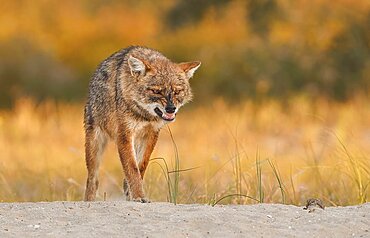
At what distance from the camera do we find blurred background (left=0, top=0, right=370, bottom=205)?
52.2ft

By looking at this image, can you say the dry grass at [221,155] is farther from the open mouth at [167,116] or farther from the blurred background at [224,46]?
the blurred background at [224,46]

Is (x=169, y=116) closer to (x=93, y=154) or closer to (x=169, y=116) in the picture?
(x=169, y=116)

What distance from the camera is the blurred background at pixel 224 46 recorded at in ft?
70.5

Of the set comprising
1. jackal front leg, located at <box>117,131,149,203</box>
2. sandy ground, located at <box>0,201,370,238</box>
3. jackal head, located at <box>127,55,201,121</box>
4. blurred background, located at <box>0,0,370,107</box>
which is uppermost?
blurred background, located at <box>0,0,370,107</box>

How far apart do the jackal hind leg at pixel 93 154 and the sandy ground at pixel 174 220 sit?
198 cm

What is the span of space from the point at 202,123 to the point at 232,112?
5.04 ft

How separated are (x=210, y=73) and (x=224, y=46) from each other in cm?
68

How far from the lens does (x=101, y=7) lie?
29.3m

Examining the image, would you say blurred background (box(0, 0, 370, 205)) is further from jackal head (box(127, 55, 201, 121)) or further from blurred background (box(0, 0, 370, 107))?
jackal head (box(127, 55, 201, 121))

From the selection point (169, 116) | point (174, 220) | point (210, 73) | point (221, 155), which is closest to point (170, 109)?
point (169, 116)

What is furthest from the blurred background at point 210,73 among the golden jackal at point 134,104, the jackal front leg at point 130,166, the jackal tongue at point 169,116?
the jackal tongue at point 169,116

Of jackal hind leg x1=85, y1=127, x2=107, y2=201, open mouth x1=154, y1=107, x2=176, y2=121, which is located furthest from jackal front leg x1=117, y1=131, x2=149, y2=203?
jackal hind leg x1=85, y1=127, x2=107, y2=201

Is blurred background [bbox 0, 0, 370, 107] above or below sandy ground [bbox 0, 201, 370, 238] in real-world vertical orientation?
above

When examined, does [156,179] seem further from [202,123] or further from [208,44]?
[208,44]
